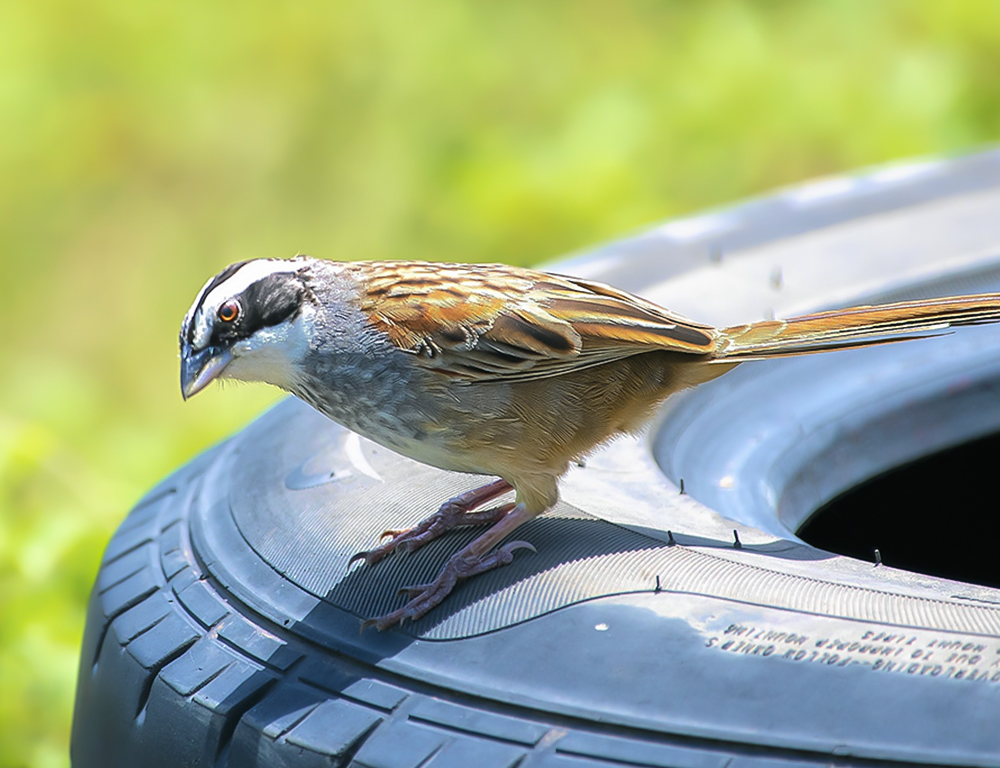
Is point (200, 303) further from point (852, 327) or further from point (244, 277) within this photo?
point (852, 327)

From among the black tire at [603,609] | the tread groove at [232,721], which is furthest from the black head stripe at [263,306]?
the tread groove at [232,721]

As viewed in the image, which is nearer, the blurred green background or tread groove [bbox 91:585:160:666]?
tread groove [bbox 91:585:160:666]

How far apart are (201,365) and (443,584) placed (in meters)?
0.81

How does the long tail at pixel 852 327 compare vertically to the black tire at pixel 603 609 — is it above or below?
above

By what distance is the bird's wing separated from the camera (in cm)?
290

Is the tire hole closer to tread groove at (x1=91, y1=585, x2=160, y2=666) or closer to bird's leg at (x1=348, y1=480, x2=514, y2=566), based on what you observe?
bird's leg at (x1=348, y1=480, x2=514, y2=566)

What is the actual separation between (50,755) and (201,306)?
1.75 m

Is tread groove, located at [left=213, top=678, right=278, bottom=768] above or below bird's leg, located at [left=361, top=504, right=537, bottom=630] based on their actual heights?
below

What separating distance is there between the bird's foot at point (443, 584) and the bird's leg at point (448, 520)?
5.1 inches

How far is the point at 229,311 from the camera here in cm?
287

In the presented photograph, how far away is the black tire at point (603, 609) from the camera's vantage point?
6.36 ft

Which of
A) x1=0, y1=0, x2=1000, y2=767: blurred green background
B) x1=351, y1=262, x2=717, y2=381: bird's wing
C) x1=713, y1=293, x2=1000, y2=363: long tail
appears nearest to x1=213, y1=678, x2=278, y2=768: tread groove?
x1=351, y1=262, x2=717, y2=381: bird's wing

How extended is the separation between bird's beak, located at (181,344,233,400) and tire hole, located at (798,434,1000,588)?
138cm

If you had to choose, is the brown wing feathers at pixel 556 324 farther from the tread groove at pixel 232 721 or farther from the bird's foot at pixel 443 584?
the tread groove at pixel 232 721
